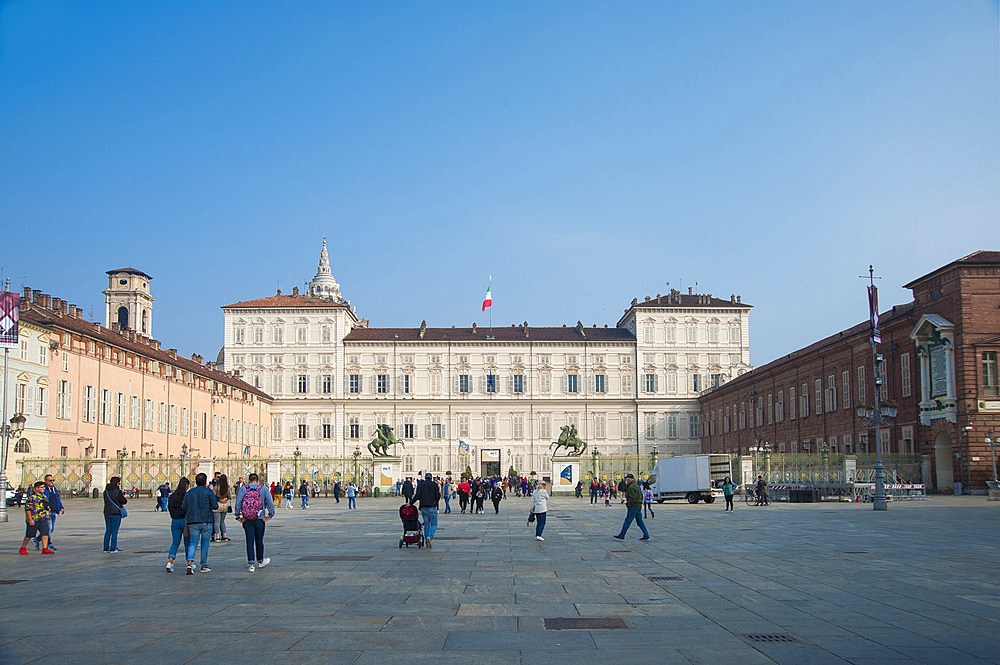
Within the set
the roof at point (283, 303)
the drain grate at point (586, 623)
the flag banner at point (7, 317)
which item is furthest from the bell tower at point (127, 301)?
the drain grate at point (586, 623)

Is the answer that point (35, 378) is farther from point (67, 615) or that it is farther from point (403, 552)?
point (67, 615)

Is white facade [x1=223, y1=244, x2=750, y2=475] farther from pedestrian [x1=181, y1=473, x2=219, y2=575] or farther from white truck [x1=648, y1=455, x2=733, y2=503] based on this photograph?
pedestrian [x1=181, y1=473, x2=219, y2=575]

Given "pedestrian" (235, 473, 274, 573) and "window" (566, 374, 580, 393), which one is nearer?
"pedestrian" (235, 473, 274, 573)

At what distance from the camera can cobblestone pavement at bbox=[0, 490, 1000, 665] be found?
7.90 m

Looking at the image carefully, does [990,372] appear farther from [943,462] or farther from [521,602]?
[521,602]

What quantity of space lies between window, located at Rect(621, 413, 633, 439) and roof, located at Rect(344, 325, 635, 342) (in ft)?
23.8

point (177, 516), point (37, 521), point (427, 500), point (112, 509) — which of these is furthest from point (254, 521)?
point (427, 500)

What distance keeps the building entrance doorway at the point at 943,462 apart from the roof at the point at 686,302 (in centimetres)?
4209

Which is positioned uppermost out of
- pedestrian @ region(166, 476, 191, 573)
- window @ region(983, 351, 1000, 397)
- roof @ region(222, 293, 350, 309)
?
roof @ region(222, 293, 350, 309)

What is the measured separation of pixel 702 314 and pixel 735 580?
2932 inches

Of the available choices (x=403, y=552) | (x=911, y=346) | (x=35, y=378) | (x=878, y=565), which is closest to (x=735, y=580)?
(x=878, y=565)

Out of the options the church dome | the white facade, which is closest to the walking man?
the white facade

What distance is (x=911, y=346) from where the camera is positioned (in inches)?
1815

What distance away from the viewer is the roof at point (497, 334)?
8556 centimetres
